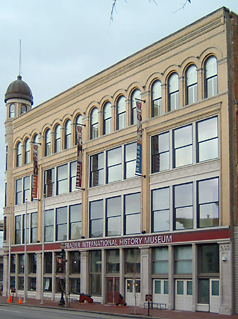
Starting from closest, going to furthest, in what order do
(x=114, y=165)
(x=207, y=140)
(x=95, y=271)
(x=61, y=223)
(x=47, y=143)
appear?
(x=207, y=140), (x=114, y=165), (x=95, y=271), (x=61, y=223), (x=47, y=143)

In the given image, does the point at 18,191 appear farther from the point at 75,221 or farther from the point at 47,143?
the point at 75,221

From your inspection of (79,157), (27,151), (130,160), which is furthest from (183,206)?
(27,151)

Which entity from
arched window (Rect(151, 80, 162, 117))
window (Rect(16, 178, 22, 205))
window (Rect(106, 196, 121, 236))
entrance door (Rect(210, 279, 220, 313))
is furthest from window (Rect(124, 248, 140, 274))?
window (Rect(16, 178, 22, 205))

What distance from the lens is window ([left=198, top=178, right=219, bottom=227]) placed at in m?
32.2

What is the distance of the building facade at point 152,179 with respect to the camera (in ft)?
106

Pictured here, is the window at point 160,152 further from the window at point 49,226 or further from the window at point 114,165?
the window at point 49,226

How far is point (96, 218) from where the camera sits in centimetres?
4378

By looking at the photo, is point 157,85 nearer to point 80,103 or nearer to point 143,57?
point 143,57

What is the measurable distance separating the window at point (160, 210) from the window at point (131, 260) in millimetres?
2550

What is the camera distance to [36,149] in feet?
174

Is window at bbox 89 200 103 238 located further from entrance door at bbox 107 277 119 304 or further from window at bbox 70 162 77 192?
entrance door at bbox 107 277 119 304

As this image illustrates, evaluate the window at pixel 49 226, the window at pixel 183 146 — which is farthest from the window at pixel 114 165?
the window at pixel 49 226

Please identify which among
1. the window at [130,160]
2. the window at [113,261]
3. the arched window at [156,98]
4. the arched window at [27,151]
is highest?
the arched window at [156,98]

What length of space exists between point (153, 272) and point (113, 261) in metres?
4.97
